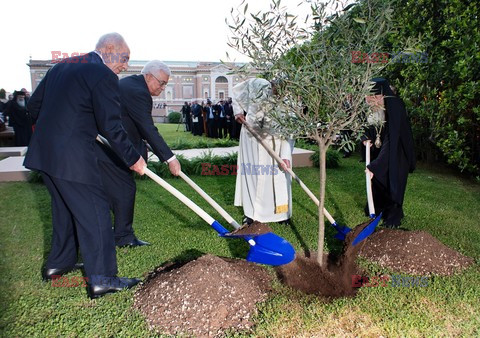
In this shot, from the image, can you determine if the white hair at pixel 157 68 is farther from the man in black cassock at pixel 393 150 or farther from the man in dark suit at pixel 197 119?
the man in dark suit at pixel 197 119

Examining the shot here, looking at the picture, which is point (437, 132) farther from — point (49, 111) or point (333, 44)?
point (49, 111)

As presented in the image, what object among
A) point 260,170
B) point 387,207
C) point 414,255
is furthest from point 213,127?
point 414,255

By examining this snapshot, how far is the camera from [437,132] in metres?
8.43

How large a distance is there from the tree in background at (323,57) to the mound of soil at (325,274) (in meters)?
1.22

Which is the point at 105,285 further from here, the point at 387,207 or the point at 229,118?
the point at 229,118

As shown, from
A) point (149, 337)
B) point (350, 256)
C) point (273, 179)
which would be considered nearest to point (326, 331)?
point (350, 256)

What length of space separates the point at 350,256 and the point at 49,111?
287cm

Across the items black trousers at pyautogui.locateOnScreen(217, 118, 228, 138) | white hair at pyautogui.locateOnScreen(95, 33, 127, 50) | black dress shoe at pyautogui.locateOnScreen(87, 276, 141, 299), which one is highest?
white hair at pyautogui.locateOnScreen(95, 33, 127, 50)

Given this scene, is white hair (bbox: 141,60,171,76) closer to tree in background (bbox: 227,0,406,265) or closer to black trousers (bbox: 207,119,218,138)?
tree in background (bbox: 227,0,406,265)

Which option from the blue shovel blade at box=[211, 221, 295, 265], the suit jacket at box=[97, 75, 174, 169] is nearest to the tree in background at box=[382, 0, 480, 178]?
the suit jacket at box=[97, 75, 174, 169]

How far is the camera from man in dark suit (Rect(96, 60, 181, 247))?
153 inches

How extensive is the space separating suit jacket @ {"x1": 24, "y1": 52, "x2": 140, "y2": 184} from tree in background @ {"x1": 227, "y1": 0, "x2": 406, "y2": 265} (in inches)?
41.5

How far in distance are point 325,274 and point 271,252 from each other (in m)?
0.65

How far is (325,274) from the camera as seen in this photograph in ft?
11.1
